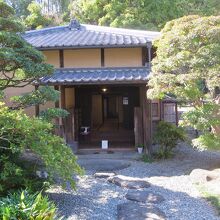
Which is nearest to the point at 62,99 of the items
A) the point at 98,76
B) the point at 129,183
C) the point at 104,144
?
→ the point at 98,76

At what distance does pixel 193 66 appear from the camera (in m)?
8.73

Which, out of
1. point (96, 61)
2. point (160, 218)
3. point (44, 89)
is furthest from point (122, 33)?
point (160, 218)

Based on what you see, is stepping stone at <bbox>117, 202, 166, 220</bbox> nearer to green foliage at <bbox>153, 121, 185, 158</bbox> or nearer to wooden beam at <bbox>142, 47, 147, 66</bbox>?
green foliage at <bbox>153, 121, 185, 158</bbox>

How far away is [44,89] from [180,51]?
3791 mm

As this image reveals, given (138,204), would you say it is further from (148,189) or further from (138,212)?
(148,189)

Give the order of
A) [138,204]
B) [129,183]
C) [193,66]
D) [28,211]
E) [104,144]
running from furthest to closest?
[104,144]
[193,66]
[129,183]
[138,204]
[28,211]

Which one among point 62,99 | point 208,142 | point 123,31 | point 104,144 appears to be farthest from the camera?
point 123,31

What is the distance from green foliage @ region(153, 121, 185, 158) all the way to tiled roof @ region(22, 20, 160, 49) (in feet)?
10.5

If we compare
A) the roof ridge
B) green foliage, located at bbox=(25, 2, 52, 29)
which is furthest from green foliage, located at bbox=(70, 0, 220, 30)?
the roof ridge

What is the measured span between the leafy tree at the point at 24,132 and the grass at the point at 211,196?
2977 mm

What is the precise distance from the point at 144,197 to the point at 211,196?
150cm

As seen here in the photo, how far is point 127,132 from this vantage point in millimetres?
16453

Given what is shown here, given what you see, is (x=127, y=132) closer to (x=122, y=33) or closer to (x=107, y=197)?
(x=122, y=33)

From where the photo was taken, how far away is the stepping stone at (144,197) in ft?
24.3
